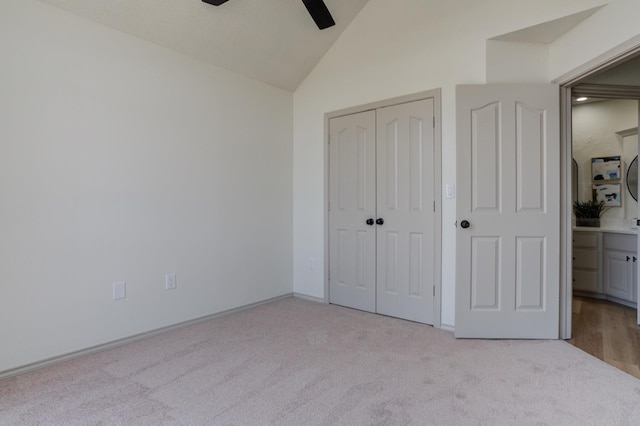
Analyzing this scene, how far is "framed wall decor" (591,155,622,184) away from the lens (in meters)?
4.26

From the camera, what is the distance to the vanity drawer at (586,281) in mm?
4121

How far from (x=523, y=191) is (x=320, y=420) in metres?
2.25

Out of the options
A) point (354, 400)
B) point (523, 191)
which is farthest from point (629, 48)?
point (354, 400)

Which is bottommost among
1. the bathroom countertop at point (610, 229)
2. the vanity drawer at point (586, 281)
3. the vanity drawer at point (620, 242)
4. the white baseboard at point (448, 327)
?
the white baseboard at point (448, 327)

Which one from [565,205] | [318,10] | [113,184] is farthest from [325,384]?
[318,10]

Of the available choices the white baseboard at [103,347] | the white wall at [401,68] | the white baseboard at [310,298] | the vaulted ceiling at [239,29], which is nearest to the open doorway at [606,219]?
the white wall at [401,68]

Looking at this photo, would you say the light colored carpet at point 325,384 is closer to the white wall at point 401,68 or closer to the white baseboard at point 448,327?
the white baseboard at point 448,327

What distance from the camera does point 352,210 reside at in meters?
3.71

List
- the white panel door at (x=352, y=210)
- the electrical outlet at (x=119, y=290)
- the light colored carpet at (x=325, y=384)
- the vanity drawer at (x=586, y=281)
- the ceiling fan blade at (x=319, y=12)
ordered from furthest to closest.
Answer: the vanity drawer at (x=586, y=281) < the white panel door at (x=352, y=210) < the electrical outlet at (x=119, y=290) < the ceiling fan blade at (x=319, y=12) < the light colored carpet at (x=325, y=384)

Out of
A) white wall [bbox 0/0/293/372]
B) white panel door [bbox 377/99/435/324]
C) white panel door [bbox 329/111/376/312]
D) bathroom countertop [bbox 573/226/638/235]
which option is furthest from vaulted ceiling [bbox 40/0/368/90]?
bathroom countertop [bbox 573/226/638/235]

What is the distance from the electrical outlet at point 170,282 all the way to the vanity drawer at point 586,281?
4.52 m

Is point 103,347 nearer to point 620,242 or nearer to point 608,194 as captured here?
point 620,242

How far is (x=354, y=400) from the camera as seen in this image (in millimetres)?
1907

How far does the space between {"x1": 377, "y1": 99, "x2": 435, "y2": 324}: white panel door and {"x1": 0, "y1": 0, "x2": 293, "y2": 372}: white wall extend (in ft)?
4.31
